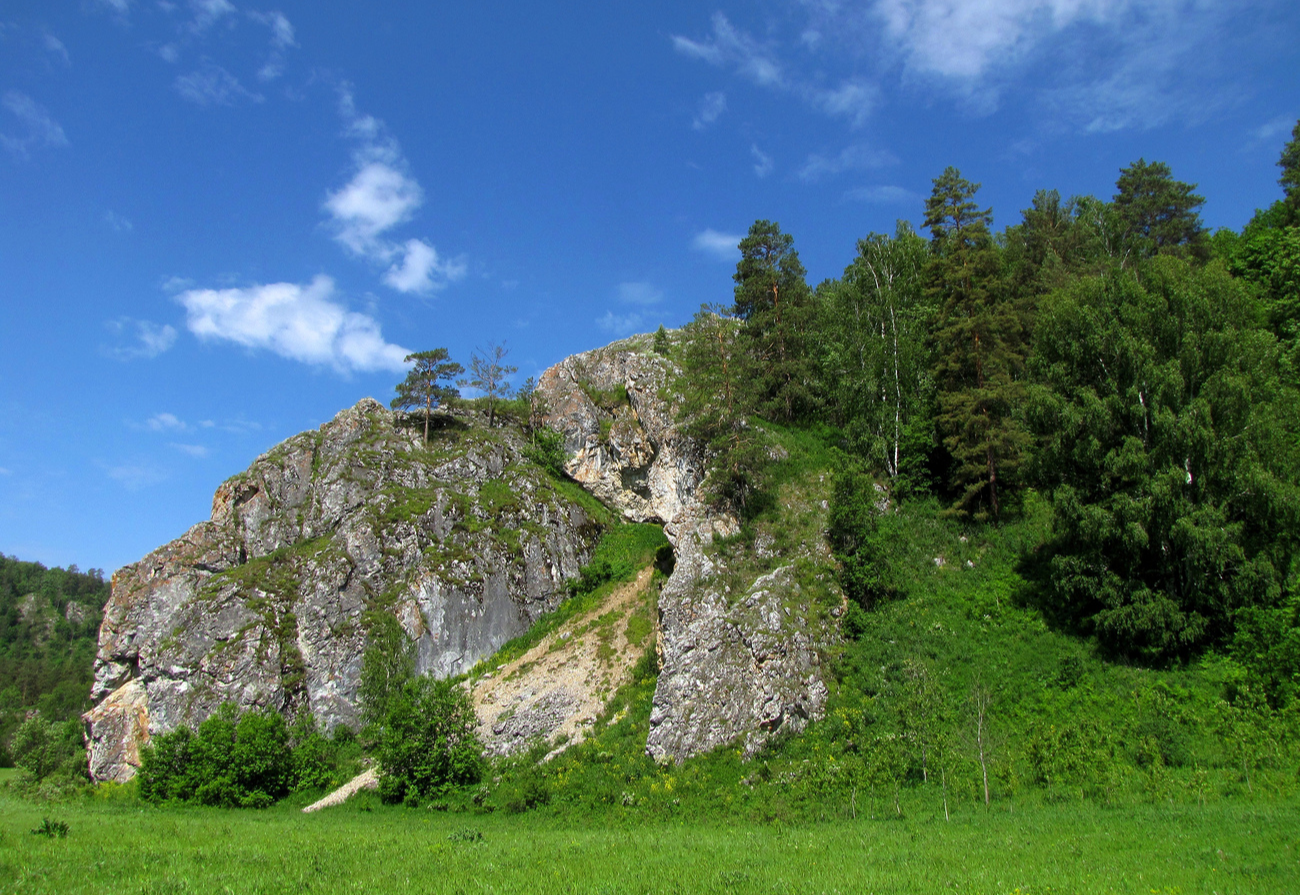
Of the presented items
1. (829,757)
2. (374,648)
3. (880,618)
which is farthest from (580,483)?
(829,757)

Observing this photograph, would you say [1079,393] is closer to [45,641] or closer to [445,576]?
[445,576]

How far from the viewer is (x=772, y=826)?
22984 mm

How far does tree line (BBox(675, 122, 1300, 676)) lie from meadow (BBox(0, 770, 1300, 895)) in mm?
10736

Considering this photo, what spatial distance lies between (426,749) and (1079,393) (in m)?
36.0

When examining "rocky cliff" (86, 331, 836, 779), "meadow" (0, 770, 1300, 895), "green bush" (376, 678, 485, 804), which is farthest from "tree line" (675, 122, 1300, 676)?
"green bush" (376, 678, 485, 804)

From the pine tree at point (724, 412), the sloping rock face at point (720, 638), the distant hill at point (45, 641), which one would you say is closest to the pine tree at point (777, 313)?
the pine tree at point (724, 412)

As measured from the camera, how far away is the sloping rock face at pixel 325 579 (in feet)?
145

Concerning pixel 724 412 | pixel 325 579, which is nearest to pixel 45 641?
pixel 325 579

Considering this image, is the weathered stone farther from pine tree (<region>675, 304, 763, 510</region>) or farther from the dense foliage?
pine tree (<region>675, 304, 763, 510</region>)

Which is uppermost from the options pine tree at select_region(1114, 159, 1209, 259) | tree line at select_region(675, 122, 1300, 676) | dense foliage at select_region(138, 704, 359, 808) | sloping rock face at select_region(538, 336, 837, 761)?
pine tree at select_region(1114, 159, 1209, 259)

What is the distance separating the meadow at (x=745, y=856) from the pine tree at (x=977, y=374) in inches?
741

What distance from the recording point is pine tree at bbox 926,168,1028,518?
35969 mm

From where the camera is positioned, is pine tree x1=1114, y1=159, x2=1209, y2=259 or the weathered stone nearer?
the weathered stone

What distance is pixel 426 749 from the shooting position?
113 feet
